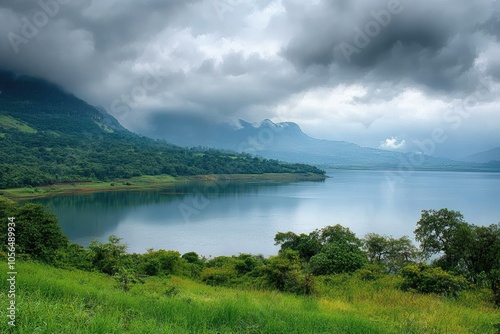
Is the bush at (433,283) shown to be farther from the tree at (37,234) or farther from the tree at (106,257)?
the tree at (37,234)

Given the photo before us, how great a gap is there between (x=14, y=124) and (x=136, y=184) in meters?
92.0

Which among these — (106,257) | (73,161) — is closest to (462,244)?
(106,257)

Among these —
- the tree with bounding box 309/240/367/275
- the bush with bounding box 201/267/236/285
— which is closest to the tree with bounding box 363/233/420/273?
the tree with bounding box 309/240/367/275

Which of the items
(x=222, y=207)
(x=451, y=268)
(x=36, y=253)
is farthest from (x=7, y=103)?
(x=451, y=268)

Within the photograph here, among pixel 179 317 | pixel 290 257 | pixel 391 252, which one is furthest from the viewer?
pixel 391 252

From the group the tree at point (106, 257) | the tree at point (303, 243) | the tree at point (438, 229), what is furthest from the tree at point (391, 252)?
the tree at point (106, 257)

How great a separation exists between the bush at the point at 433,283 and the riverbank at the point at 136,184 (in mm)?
45862

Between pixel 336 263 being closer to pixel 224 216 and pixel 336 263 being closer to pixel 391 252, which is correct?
pixel 391 252

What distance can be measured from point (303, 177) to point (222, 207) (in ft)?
238

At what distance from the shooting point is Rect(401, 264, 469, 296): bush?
35.6 feet

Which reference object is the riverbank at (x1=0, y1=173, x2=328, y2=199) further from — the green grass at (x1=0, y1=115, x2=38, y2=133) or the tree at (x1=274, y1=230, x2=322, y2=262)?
the green grass at (x1=0, y1=115, x2=38, y2=133)

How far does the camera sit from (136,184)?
8356 cm

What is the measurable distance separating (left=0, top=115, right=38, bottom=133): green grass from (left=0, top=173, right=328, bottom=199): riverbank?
77.7m

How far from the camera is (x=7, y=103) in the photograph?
182875 mm
